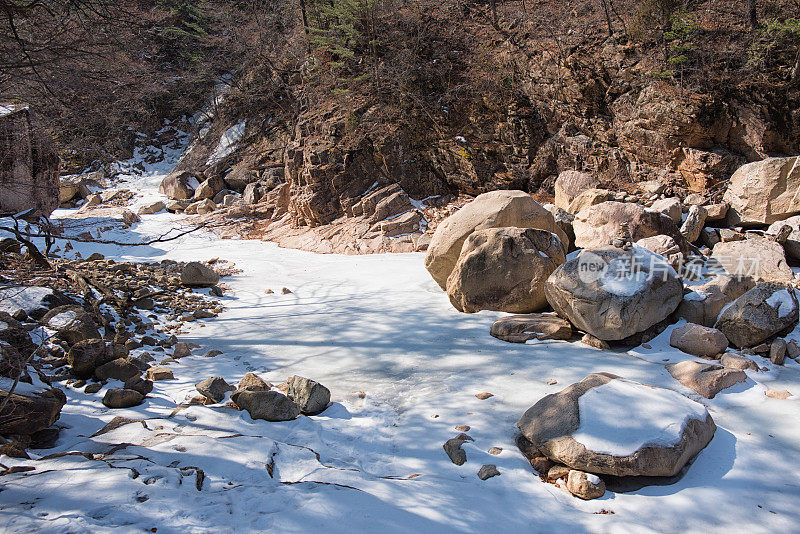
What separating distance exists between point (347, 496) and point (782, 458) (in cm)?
269

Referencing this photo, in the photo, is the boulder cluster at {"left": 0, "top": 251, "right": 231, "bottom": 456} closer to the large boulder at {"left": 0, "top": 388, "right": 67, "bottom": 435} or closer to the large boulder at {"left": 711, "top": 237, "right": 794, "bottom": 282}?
the large boulder at {"left": 0, "top": 388, "right": 67, "bottom": 435}

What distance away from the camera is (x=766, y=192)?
7.07 metres

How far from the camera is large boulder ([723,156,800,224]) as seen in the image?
690cm

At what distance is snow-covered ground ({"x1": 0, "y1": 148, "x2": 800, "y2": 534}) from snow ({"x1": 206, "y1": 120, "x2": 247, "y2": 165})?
1221 cm

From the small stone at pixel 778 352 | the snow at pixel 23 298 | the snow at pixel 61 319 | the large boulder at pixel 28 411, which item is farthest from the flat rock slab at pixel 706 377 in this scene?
the snow at pixel 23 298

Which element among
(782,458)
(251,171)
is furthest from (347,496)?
(251,171)

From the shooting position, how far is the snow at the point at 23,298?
4.28m

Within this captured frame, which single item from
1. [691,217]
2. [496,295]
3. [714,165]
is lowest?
[496,295]

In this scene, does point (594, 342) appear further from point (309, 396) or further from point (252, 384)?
point (252, 384)

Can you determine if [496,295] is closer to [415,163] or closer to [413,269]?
[413,269]

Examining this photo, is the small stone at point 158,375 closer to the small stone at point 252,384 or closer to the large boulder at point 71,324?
the small stone at point 252,384

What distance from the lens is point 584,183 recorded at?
9008 millimetres

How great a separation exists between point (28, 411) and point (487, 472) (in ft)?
8.93

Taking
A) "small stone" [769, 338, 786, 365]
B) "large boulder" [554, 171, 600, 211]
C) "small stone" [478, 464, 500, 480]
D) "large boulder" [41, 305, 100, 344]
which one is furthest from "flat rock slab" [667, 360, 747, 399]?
"large boulder" [554, 171, 600, 211]
